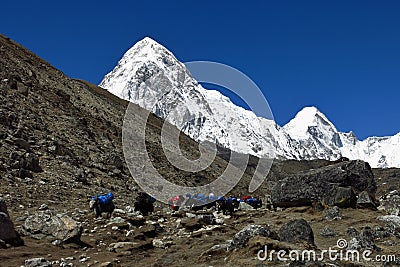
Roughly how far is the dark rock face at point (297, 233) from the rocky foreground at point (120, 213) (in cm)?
3

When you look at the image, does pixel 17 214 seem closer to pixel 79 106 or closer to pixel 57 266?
pixel 57 266

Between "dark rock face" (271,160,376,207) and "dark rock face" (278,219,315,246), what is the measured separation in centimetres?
891

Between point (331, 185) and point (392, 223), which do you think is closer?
point (392, 223)

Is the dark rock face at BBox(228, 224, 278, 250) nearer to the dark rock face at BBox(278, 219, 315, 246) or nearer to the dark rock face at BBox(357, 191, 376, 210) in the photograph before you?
the dark rock face at BBox(278, 219, 315, 246)

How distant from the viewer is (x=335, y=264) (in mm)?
10055

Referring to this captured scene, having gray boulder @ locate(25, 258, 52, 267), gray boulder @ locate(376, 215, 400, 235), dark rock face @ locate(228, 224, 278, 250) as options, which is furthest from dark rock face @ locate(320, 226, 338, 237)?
gray boulder @ locate(25, 258, 52, 267)

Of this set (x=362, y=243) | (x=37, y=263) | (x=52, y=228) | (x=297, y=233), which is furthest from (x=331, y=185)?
(x=37, y=263)

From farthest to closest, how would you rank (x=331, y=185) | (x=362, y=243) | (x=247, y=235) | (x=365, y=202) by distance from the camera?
(x=331, y=185) → (x=365, y=202) → (x=362, y=243) → (x=247, y=235)

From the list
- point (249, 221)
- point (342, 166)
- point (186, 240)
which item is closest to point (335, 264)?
point (186, 240)

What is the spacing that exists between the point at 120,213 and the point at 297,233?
11.7 metres

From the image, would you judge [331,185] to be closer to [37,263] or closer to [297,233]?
[297,233]

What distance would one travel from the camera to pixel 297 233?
13234 mm

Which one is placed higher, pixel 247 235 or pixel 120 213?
pixel 120 213

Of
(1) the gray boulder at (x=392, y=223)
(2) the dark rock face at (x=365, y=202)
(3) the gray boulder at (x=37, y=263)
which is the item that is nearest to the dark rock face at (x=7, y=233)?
(3) the gray boulder at (x=37, y=263)
